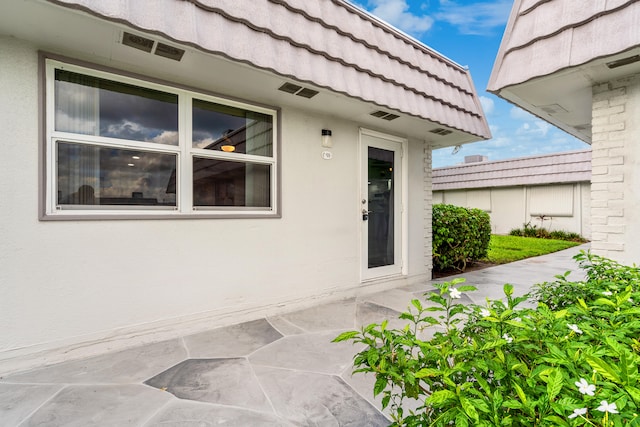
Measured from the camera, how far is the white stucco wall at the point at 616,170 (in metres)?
3.34

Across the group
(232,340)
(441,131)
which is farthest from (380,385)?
(441,131)

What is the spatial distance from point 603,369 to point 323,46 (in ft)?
11.2

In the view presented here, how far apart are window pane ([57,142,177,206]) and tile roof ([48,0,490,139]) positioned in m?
1.19

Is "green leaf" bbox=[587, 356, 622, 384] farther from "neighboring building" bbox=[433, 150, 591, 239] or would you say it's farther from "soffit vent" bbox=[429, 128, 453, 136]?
"neighboring building" bbox=[433, 150, 591, 239]

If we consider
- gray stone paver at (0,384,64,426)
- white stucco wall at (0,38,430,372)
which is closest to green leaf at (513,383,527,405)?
gray stone paver at (0,384,64,426)

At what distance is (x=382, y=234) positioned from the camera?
5051 millimetres

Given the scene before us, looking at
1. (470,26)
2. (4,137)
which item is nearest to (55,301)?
(4,137)

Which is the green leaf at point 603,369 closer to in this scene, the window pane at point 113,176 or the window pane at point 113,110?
the window pane at point 113,176

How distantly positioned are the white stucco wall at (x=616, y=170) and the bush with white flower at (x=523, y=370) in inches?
111

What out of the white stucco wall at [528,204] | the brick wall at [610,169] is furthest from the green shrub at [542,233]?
the brick wall at [610,169]

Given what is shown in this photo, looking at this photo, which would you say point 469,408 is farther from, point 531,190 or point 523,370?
point 531,190

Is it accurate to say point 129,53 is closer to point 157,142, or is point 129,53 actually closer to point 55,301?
point 157,142

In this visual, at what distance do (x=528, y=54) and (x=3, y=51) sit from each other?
504 cm

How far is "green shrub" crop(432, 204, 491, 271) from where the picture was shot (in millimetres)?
6315
